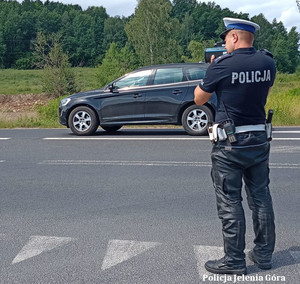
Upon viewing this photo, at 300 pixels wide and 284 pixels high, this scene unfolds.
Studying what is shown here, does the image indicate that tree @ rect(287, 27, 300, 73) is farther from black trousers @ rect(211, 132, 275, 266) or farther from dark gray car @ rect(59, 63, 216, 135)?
black trousers @ rect(211, 132, 275, 266)

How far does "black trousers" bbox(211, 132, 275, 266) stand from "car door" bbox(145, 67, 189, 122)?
8.92 m

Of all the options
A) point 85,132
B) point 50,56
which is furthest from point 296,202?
point 50,56

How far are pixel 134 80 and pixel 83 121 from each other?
64.3 inches

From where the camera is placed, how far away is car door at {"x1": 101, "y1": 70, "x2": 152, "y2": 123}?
13555 millimetres

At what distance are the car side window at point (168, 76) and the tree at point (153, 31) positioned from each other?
59022 millimetres

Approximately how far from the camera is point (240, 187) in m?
4.32

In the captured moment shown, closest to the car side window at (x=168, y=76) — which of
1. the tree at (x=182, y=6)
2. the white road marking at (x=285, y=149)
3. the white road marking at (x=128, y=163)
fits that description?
the white road marking at (x=285, y=149)

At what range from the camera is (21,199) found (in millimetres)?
7121

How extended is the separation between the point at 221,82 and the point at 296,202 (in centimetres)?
301

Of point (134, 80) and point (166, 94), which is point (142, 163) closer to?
point (166, 94)

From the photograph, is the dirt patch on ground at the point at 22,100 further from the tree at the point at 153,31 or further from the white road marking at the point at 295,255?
the white road marking at the point at 295,255

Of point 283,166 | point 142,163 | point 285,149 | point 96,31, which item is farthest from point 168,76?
point 96,31

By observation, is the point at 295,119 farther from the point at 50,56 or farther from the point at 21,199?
the point at 50,56

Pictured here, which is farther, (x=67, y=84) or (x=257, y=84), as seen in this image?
(x=67, y=84)
